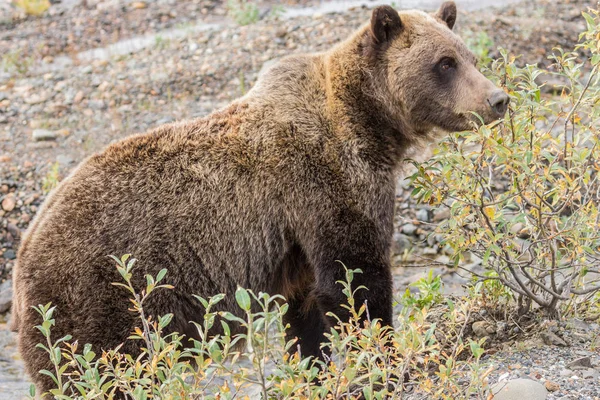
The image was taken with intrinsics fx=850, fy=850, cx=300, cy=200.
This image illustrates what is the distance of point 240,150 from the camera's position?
17.1 ft

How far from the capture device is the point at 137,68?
36.8 ft

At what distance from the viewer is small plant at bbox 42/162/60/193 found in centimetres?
855

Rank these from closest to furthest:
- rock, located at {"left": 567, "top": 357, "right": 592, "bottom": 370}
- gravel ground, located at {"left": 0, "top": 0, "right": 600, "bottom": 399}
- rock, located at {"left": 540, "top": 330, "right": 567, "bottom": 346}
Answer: rock, located at {"left": 567, "top": 357, "right": 592, "bottom": 370}
rock, located at {"left": 540, "top": 330, "right": 567, "bottom": 346}
gravel ground, located at {"left": 0, "top": 0, "right": 600, "bottom": 399}

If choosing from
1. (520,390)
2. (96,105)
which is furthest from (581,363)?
(96,105)

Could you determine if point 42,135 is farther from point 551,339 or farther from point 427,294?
point 551,339

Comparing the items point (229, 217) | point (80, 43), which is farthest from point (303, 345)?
point (80, 43)

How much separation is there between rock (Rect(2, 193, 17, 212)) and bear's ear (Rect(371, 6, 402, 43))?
4877 millimetres

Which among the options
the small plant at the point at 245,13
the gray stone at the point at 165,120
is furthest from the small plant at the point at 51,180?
the small plant at the point at 245,13

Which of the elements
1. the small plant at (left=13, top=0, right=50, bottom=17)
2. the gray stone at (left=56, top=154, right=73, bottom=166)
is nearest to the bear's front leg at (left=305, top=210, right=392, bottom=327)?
the gray stone at (left=56, top=154, right=73, bottom=166)

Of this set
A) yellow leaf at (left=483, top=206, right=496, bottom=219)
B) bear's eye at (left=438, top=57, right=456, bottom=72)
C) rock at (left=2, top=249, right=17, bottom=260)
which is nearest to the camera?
yellow leaf at (left=483, top=206, right=496, bottom=219)

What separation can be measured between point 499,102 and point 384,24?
2.93 ft

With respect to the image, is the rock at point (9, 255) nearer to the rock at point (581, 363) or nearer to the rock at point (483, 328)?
the rock at point (483, 328)

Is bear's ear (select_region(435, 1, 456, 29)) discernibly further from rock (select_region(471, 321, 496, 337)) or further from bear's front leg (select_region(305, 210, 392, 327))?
rock (select_region(471, 321, 496, 337))

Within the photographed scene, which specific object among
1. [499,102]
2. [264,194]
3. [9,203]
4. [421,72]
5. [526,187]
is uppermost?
[421,72]
